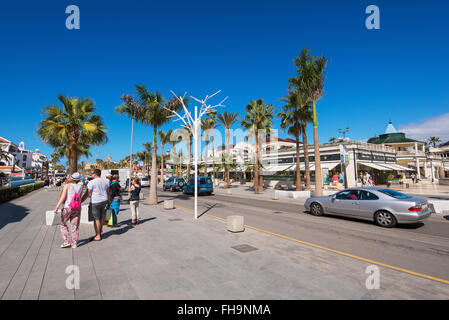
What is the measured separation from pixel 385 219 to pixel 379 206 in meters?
0.50

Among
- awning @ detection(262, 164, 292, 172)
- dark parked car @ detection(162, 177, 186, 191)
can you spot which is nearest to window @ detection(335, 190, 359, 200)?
dark parked car @ detection(162, 177, 186, 191)

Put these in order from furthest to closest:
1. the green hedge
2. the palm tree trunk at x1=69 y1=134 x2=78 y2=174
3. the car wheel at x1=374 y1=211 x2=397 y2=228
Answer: the green hedge → the palm tree trunk at x1=69 y1=134 x2=78 y2=174 → the car wheel at x1=374 y1=211 x2=397 y2=228

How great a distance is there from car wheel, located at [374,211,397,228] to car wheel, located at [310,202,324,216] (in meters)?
2.47

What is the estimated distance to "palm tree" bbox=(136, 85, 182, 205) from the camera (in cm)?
1496

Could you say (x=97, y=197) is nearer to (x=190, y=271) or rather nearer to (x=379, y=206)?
(x=190, y=271)

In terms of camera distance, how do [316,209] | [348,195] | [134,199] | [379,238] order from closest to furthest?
[379,238]
[134,199]
[348,195]
[316,209]

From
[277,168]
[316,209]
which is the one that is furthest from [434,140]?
[316,209]

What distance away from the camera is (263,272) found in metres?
4.36

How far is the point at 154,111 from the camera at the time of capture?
15.1m

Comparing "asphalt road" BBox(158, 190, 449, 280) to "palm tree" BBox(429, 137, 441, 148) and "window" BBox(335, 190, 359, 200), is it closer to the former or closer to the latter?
"window" BBox(335, 190, 359, 200)

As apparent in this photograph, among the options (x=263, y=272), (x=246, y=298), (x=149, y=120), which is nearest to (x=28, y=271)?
(x=246, y=298)

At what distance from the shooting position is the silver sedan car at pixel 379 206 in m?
7.95
